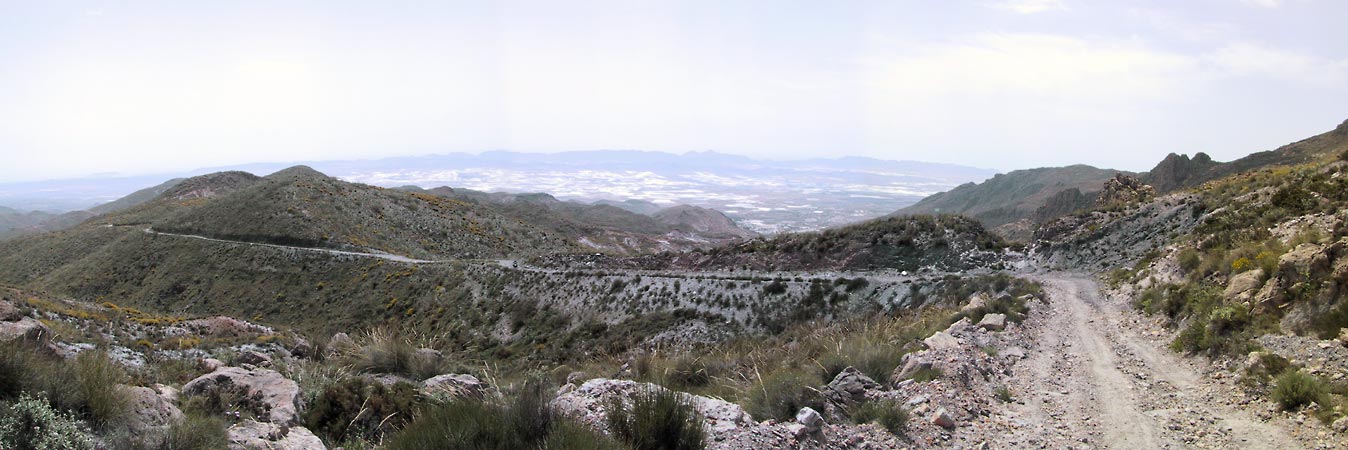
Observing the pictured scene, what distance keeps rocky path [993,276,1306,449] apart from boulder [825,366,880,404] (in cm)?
151

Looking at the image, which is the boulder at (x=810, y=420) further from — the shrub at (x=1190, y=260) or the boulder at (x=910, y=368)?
the shrub at (x=1190, y=260)

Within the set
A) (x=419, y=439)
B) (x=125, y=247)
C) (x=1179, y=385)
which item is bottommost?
(x=125, y=247)

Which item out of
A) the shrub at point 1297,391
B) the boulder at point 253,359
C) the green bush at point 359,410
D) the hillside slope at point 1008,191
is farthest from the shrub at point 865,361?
the hillside slope at point 1008,191

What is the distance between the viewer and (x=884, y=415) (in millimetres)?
5930

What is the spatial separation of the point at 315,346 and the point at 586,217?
11948 cm

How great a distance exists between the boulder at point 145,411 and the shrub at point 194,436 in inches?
5.9

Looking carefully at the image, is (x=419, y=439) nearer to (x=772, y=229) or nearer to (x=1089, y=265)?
(x=1089, y=265)

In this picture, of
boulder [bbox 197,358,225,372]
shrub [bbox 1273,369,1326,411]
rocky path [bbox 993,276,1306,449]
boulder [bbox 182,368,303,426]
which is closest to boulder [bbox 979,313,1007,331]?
rocky path [bbox 993,276,1306,449]

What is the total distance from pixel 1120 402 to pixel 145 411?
10.2 meters

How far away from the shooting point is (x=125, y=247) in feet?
138

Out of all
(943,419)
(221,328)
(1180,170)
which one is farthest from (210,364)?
(1180,170)

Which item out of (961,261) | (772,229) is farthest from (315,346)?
(772,229)

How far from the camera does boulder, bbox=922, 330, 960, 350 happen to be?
8166 mm

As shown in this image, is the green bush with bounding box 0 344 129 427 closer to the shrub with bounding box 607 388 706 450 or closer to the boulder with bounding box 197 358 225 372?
the boulder with bounding box 197 358 225 372
